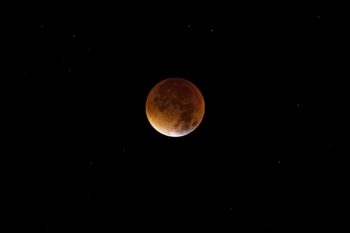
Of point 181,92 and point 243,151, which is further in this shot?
point 243,151

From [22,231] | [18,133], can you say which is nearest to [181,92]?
[18,133]

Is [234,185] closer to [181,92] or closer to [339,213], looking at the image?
[339,213]

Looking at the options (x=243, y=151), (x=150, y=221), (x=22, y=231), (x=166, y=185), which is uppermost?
(x=243, y=151)

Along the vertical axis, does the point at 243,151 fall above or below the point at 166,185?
above

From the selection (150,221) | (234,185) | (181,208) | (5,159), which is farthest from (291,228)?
(5,159)

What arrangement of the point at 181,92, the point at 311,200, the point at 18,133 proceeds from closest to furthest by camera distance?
the point at 181,92, the point at 18,133, the point at 311,200

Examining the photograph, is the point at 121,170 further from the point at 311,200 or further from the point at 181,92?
the point at 181,92

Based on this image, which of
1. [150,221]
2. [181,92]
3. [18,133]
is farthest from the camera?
[150,221]
